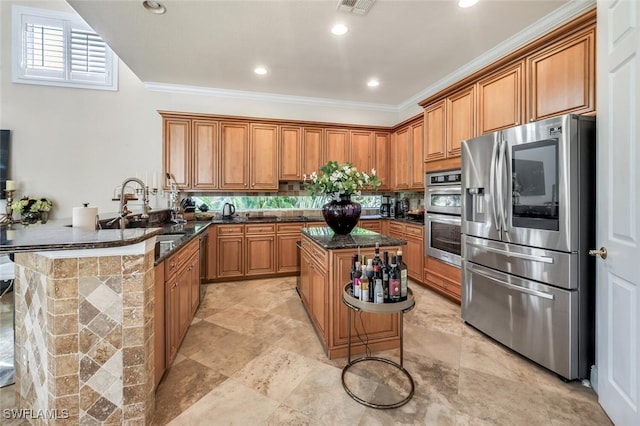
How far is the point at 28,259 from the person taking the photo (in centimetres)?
142

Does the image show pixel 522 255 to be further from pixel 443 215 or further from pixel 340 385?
pixel 340 385

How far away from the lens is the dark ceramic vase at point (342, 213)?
2529mm

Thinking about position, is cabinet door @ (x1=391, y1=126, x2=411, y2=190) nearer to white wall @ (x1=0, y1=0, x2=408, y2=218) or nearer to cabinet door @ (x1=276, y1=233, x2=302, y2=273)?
cabinet door @ (x1=276, y1=233, x2=302, y2=273)

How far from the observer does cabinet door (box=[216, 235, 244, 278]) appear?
4.05m

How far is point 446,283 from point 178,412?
9.85 feet

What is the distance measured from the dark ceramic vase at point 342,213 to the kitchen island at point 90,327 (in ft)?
4.96

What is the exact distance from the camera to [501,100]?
2635 mm

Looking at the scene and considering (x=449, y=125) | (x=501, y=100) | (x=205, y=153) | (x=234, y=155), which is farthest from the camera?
(x=234, y=155)

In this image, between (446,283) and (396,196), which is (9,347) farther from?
(396,196)

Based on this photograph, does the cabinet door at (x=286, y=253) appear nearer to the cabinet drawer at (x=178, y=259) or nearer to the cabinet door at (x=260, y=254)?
the cabinet door at (x=260, y=254)

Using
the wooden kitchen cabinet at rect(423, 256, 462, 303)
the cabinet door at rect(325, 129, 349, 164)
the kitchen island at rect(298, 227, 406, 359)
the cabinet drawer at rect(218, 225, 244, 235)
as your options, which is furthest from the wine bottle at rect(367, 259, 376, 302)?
the cabinet door at rect(325, 129, 349, 164)

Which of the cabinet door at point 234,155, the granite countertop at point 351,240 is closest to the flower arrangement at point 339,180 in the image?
the granite countertop at point 351,240

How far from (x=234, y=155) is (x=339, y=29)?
2.42 metres

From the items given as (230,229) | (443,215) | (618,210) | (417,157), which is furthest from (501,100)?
(230,229)
